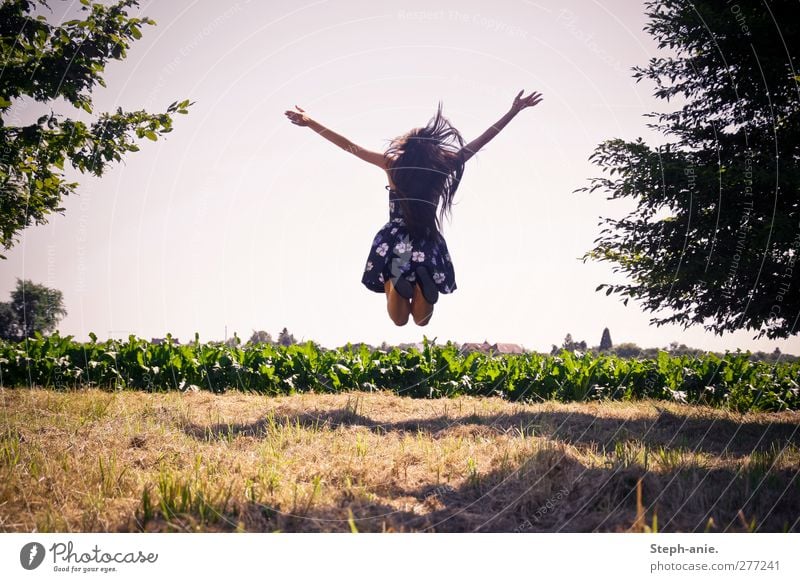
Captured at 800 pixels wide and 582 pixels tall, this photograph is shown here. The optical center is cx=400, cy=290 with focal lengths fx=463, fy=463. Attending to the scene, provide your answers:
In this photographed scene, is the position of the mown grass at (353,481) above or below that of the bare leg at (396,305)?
below

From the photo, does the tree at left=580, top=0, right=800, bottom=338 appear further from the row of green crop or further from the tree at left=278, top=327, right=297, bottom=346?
the tree at left=278, top=327, right=297, bottom=346

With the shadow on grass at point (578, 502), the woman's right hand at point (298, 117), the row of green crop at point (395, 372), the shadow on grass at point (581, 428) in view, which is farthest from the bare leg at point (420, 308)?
the row of green crop at point (395, 372)

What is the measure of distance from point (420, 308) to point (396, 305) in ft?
1.04

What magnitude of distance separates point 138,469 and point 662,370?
1367cm

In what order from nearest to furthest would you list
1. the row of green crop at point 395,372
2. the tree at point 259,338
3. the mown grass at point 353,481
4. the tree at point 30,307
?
the mown grass at point 353,481 → the tree at point 30,307 → the row of green crop at point 395,372 → the tree at point 259,338

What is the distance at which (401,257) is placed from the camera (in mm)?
5770

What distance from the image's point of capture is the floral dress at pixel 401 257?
573 centimetres

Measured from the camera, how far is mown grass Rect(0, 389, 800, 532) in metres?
3.71
